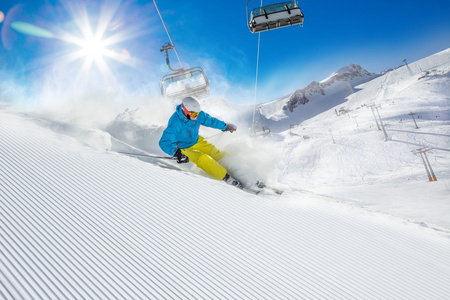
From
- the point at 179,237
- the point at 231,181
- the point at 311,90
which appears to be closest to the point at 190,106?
the point at 231,181

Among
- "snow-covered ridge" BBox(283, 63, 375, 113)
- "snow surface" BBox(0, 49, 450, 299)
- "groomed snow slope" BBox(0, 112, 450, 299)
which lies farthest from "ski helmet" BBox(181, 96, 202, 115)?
"snow-covered ridge" BBox(283, 63, 375, 113)

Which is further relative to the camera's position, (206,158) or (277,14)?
(277,14)

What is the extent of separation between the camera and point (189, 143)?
474cm

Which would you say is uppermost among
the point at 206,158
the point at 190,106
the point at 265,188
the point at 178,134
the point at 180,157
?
the point at 190,106

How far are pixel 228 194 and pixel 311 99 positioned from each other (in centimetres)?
10038

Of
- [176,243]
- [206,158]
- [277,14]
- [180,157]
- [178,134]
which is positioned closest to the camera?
[176,243]

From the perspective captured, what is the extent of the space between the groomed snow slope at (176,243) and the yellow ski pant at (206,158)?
2.65 ft

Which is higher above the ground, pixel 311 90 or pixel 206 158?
pixel 311 90

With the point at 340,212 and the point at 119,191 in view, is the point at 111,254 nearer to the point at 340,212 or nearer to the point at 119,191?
the point at 119,191

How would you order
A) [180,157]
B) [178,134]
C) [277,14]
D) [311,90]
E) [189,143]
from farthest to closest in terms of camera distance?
[311,90] → [277,14] → [189,143] → [178,134] → [180,157]

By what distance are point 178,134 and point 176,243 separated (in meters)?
2.82

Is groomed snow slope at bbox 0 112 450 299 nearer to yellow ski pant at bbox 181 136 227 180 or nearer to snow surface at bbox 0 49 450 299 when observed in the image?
snow surface at bbox 0 49 450 299

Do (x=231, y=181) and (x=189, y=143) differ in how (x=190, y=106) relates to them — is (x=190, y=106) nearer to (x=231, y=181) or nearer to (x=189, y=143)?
(x=189, y=143)

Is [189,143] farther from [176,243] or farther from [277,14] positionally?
[277,14]
